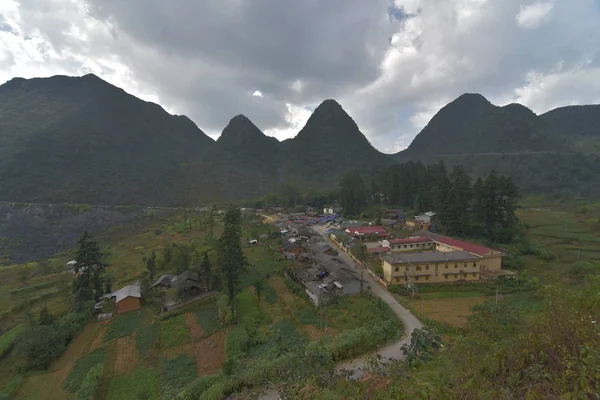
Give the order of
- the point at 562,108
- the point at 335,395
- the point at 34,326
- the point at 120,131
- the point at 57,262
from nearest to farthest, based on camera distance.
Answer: the point at 335,395 → the point at 34,326 → the point at 57,262 → the point at 120,131 → the point at 562,108

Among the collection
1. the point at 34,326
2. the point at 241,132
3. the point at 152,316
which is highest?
the point at 241,132

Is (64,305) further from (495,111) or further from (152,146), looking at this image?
(495,111)

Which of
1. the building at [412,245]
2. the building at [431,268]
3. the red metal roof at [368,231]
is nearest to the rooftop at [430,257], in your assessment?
the building at [431,268]

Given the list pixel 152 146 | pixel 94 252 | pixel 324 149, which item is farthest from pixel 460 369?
pixel 152 146

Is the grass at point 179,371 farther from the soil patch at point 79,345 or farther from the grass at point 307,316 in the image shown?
the grass at point 307,316

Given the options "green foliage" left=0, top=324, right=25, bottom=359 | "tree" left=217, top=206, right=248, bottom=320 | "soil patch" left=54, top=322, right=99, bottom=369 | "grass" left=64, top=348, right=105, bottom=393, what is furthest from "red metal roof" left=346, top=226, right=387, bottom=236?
"green foliage" left=0, top=324, right=25, bottom=359

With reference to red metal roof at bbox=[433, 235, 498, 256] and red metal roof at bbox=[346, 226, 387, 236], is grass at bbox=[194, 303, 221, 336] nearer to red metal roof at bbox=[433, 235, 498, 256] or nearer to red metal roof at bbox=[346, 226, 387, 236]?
red metal roof at bbox=[346, 226, 387, 236]
